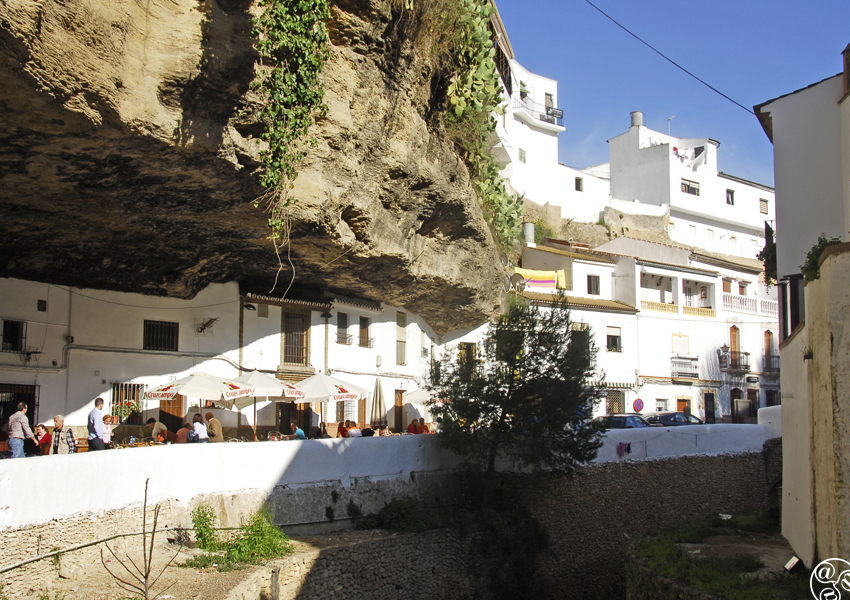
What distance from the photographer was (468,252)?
2102cm

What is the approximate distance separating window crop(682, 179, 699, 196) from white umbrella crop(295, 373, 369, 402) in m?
37.8

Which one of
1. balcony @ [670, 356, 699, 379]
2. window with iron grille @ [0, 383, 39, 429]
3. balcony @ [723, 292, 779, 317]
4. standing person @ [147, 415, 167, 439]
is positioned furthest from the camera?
balcony @ [723, 292, 779, 317]

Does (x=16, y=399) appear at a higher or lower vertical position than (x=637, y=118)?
lower

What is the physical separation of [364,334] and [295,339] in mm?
2707

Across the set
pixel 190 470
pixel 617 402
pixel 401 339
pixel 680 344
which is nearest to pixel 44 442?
pixel 190 470

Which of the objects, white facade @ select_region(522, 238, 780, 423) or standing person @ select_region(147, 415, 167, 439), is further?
white facade @ select_region(522, 238, 780, 423)

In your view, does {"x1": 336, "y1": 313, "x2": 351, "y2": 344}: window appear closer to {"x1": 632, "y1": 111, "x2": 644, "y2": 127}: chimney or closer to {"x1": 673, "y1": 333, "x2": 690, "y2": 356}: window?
{"x1": 673, "y1": 333, "x2": 690, "y2": 356}: window

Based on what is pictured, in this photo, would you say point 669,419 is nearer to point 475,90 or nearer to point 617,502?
point 617,502

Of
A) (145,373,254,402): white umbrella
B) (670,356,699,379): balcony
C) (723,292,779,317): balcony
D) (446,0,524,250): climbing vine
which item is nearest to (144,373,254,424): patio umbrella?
(145,373,254,402): white umbrella

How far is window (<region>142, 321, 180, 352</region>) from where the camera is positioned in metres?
17.9

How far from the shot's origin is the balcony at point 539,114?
141 ft

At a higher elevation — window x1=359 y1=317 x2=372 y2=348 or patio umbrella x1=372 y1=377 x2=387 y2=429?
window x1=359 y1=317 x2=372 y2=348

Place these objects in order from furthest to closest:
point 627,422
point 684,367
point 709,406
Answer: point 709,406
point 684,367
point 627,422

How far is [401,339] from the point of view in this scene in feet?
79.9
